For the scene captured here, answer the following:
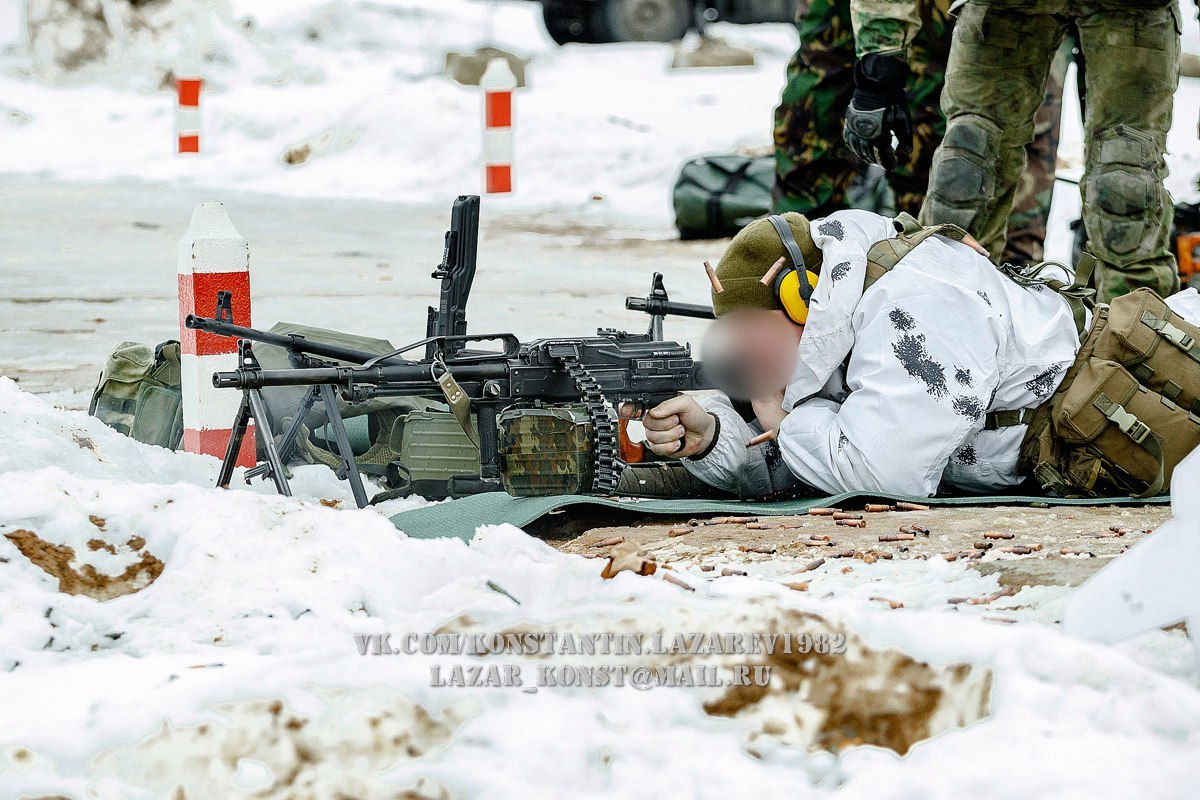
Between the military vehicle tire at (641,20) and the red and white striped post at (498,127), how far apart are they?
8.02 m

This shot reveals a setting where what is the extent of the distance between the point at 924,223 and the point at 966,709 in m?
3.31

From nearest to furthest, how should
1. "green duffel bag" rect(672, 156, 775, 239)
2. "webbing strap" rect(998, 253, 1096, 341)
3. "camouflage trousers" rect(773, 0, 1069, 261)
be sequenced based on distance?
1. "webbing strap" rect(998, 253, 1096, 341)
2. "camouflage trousers" rect(773, 0, 1069, 261)
3. "green duffel bag" rect(672, 156, 775, 239)

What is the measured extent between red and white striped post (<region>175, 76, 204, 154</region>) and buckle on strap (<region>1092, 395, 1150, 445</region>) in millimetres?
12298

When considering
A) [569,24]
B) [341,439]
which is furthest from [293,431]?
[569,24]

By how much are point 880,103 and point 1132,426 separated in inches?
88.6

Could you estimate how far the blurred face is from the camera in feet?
11.6

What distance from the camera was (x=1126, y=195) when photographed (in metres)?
4.79

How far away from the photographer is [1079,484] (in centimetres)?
355

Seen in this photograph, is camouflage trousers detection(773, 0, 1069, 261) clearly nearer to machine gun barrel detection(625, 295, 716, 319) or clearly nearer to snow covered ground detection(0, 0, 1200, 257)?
snow covered ground detection(0, 0, 1200, 257)

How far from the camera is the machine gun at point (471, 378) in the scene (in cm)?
334

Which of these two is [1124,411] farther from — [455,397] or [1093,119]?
[1093,119]

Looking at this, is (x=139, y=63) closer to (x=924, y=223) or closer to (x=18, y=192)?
(x=18, y=192)

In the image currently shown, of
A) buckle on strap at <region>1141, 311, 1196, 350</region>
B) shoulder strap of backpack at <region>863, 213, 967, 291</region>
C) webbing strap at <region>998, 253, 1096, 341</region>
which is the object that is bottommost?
buckle on strap at <region>1141, 311, 1196, 350</region>

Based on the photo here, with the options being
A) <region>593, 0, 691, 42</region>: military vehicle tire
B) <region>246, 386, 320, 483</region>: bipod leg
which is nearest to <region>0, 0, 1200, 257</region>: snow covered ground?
<region>593, 0, 691, 42</region>: military vehicle tire
